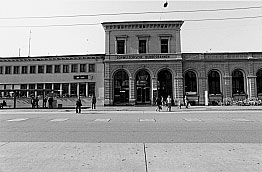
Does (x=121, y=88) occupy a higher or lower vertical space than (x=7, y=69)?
lower

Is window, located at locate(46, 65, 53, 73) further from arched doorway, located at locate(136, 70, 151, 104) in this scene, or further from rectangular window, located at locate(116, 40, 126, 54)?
arched doorway, located at locate(136, 70, 151, 104)

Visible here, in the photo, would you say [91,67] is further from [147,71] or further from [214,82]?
[214,82]

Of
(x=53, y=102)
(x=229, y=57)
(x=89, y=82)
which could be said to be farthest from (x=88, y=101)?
(x=229, y=57)

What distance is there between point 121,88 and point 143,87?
12.4ft

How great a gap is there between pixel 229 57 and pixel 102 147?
3716 centimetres

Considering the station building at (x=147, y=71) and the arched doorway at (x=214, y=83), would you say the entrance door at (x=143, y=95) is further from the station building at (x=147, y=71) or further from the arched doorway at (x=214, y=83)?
the arched doorway at (x=214, y=83)

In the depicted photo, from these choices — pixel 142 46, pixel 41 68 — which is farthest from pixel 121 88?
pixel 41 68

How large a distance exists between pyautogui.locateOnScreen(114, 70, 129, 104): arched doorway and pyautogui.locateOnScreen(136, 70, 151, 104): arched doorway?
6.16 ft

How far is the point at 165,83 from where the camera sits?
39.9m

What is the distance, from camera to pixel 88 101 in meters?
39.6

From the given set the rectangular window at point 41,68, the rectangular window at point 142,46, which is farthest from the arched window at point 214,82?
the rectangular window at point 41,68

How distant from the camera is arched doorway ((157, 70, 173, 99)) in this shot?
130 feet

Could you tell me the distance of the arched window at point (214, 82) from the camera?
39.6 meters

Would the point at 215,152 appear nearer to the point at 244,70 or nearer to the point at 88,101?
the point at 88,101
